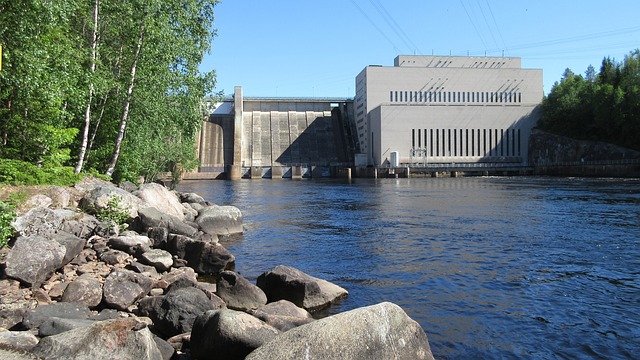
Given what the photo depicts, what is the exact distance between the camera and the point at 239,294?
9422mm

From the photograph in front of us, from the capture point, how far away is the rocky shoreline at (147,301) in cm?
561

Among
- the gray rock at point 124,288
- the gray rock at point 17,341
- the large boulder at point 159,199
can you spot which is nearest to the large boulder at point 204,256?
the gray rock at point 124,288

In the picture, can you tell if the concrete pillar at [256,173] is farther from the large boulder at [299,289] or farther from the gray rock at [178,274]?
the large boulder at [299,289]

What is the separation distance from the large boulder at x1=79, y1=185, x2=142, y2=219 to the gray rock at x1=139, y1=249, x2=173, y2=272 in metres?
3.76

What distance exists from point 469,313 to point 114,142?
1932cm

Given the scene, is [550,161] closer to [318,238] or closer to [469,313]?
[318,238]

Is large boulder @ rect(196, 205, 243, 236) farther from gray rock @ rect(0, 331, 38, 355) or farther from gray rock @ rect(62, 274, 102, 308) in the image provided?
gray rock @ rect(0, 331, 38, 355)

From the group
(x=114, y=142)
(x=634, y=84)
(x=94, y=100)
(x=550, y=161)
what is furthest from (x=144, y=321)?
(x=550, y=161)

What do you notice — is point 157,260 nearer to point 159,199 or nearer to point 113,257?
point 113,257

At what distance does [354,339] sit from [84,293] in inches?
208

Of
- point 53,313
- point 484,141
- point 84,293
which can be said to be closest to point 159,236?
point 84,293

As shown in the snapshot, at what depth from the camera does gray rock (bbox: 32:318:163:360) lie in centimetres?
533

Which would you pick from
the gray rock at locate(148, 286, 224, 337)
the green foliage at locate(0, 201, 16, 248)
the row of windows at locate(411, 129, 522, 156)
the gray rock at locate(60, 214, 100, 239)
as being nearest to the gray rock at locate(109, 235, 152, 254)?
the gray rock at locate(60, 214, 100, 239)

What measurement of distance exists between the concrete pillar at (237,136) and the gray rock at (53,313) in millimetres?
88445
